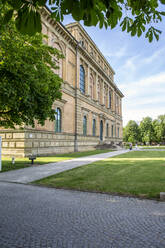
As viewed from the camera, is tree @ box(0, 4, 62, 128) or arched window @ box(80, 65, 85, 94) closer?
tree @ box(0, 4, 62, 128)

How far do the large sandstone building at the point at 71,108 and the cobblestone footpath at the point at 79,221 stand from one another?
414 inches

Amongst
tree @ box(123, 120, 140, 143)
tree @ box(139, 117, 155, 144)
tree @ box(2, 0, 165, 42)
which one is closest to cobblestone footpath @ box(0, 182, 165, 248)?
tree @ box(2, 0, 165, 42)

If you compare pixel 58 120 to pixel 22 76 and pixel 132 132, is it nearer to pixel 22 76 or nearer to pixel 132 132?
pixel 22 76

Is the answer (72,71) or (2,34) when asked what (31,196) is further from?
(72,71)

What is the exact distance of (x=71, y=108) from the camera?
28.1 m

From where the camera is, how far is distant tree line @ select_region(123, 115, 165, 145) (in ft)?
261

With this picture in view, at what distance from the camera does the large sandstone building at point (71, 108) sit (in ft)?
63.8

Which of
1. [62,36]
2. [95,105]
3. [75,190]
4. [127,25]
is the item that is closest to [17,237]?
[75,190]

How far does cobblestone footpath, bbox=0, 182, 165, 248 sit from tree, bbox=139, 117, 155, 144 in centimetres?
8002

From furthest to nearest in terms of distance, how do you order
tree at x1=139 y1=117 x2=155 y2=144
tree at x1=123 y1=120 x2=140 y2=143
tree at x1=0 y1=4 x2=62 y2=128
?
tree at x1=123 y1=120 x2=140 y2=143 < tree at x1=139 y1=117 x2=155 y2=144 < tree at x1=0 y1=4 x2=62 y2=128

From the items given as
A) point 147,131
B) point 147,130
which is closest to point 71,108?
point 147,131

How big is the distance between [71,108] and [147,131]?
62391mm

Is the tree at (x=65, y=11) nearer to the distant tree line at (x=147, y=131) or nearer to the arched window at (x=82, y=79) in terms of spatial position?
the arched window at (x=82, y=79)

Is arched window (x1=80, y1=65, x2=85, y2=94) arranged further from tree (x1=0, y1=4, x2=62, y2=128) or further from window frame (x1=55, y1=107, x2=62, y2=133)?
tree (x1=0, y1=4, x2=62, y2=128)
